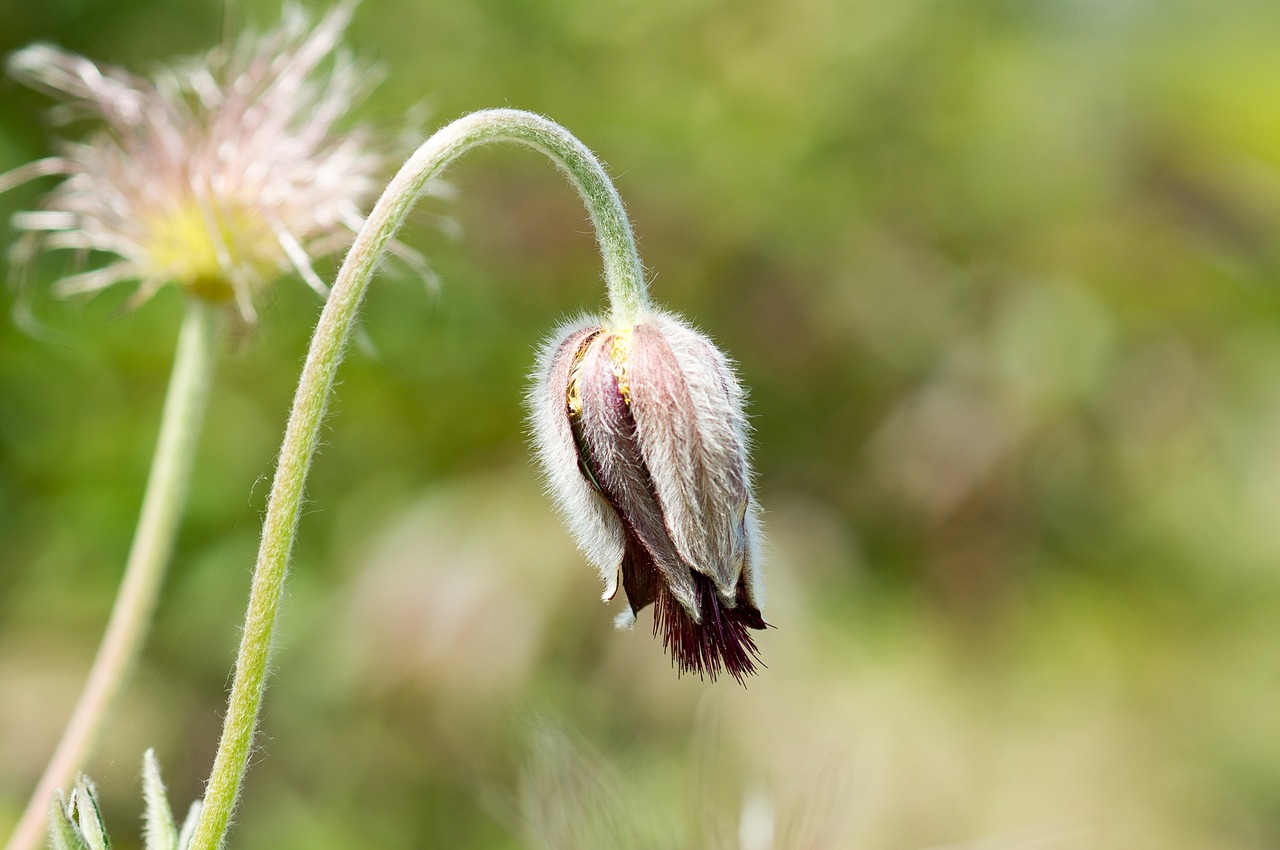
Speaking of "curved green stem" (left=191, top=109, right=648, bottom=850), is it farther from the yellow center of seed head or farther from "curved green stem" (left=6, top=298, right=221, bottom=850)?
the yellow center of seed head

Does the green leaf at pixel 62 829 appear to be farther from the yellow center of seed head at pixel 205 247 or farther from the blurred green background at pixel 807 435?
the blurred green background at pixel 807 435

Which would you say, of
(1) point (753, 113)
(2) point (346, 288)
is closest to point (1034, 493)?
(1) point (753, 113)

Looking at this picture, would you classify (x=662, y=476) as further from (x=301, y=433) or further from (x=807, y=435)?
(x=807, y=435)

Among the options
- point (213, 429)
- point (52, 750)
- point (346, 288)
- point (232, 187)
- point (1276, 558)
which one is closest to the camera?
point (346, 288)

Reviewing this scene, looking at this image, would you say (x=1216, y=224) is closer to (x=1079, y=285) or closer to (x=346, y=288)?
(x=1079, y=285)

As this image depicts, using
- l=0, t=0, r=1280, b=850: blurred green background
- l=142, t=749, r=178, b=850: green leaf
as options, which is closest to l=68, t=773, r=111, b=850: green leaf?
l=142, t=749, r=178, b=850: green leaf

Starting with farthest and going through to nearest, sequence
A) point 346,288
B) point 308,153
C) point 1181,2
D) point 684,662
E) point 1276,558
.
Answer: point 1181,2, point 1276,558, point 308,153, point 684,662, point 346,288
